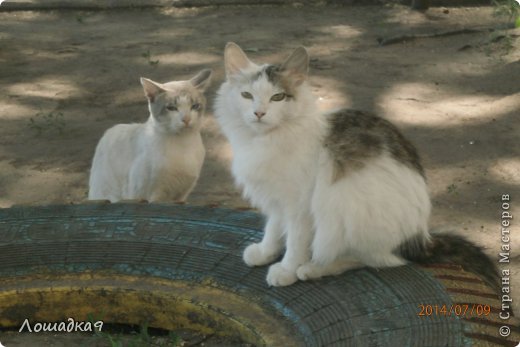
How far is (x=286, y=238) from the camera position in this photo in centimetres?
283

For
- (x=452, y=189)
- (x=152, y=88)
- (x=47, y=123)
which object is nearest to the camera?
(x=152, y=88)

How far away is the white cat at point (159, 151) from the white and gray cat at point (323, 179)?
3.91 feet

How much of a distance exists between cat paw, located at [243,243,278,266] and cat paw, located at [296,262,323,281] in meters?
0.19

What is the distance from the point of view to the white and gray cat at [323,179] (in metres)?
2.59

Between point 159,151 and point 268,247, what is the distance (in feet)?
4.46

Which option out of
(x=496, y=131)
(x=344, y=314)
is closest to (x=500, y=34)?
(x=496, y=131)

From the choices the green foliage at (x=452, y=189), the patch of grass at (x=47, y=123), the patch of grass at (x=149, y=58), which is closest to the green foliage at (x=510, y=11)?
the green foliage at (x=452, y=189)

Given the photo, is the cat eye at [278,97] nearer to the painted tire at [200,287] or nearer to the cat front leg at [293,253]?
the cat front leg at [293,253]

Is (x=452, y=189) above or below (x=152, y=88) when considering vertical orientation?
below

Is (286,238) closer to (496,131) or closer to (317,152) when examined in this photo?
(317,152)

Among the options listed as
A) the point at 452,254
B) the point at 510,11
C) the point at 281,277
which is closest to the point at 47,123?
the point at 281,277

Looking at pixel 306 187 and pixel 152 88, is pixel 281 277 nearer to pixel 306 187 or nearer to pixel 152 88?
pixel 306 187

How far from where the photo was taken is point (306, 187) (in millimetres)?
2650

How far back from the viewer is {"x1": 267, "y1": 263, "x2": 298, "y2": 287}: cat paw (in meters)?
2.68
